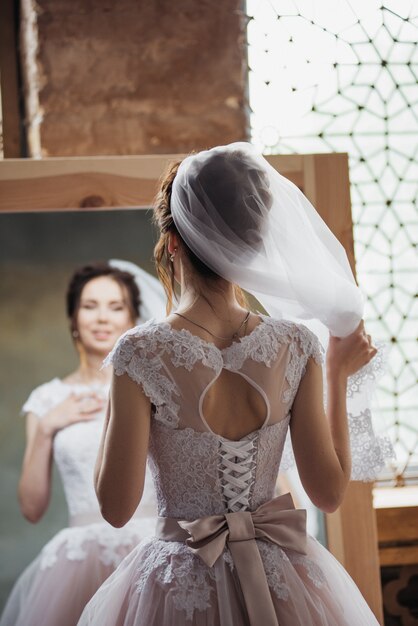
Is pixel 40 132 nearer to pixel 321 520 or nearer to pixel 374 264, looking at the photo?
pixel 374 264

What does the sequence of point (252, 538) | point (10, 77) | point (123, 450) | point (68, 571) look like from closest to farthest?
point (123, 450), point (252, 538), point (68, 571), point (10, 77)

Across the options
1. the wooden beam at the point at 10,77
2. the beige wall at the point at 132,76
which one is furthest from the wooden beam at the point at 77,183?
the wooden beam at the point at 10,77

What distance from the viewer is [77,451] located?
8.83ft

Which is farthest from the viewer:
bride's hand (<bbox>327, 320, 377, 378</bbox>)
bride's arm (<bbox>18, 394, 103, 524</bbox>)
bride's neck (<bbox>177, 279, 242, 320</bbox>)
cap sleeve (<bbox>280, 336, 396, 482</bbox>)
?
bride's arm (<bbox>18, 394, 103, 524</bbox>)

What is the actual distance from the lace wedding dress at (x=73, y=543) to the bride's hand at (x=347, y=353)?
96 cm

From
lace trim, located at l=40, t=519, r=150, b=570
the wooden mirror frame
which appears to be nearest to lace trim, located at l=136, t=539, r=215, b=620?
lace trim, located at l=40, t=519, r=150, b=570

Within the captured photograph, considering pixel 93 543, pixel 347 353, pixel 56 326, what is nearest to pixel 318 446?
pixel 347 353

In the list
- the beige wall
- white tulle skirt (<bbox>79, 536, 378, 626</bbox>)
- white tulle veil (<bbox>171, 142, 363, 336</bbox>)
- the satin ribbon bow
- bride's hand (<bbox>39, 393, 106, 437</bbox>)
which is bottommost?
white tulle skirt (<bbox>79, 536, 378, 626</bbox>)

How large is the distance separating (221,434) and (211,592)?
0.31 metres

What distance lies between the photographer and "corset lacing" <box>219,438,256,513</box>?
1.73 meters

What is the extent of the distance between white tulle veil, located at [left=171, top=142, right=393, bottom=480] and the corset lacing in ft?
1.10

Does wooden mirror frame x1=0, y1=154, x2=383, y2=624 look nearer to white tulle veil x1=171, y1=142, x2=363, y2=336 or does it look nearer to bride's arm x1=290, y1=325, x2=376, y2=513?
white tulle veil x1=171, y1=142, x2=363, y2=336

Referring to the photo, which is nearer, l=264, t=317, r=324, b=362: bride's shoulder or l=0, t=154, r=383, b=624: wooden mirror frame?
l=264, t=317, r=324, b=362: bride's shoulder

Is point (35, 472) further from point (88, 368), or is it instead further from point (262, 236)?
point (262, 236)
